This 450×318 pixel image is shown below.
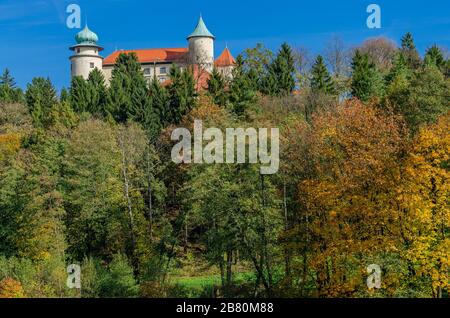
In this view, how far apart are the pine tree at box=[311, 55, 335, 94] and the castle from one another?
1913 centimetres

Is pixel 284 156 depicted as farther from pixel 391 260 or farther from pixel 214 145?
pixel 391 260

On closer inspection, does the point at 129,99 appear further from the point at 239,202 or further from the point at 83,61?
the point at 83,61

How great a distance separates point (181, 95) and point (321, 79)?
1268cm

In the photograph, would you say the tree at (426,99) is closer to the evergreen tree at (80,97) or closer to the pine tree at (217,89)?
the pine tree at (217,89)

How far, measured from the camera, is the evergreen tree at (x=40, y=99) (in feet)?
192

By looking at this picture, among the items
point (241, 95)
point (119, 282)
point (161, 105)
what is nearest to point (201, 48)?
point (161, 105)

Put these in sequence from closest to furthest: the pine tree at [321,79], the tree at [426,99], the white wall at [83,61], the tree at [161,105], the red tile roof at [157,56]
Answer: the tree at [426,99]
the tree at [161,105]
the pine tree at [321,79]
the white wall at [83,61]
the red tile roof at [157,56]

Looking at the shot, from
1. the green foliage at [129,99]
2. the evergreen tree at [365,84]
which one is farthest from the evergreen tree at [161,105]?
the evergreen tree at [365,84]

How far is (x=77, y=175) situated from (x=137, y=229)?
5459 mm

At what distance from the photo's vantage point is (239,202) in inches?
1169

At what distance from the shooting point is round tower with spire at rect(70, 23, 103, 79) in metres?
91.1

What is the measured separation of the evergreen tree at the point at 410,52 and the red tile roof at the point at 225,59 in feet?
70.0

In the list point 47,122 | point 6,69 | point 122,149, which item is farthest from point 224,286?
point 6,69

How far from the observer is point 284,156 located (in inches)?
1227
